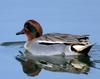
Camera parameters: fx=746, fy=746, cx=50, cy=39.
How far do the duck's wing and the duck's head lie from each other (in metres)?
0.79

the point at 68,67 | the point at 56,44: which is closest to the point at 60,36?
the point at 56,44

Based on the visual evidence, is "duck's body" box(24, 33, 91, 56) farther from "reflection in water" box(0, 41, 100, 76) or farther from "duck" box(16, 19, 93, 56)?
"reflection in water" box(0, 41, 100, 76)

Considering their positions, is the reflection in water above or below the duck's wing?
below

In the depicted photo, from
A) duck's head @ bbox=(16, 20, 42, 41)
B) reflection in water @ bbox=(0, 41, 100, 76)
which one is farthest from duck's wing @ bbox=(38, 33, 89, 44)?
duck's head @ bbox=(16, 20, 42, 41)

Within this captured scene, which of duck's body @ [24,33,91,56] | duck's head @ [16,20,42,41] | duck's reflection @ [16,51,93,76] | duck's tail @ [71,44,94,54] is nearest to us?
duck's reflection @ [16,51,93,76]

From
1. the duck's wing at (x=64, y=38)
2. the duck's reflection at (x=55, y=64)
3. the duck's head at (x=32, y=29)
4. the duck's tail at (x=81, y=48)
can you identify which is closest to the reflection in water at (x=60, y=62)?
the duck's reflection at (x=55, y=64)

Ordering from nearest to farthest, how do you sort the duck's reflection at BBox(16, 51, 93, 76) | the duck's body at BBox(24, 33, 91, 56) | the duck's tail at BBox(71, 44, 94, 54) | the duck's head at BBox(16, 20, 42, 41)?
the duck's reflection at BBox(16, 51, 93, 76), the duck's tail at BBox(71, 44, 94, 54), the duck's body at BBox(24, 33, 91, 56), the duck's head at BBox(16, 20, 42, 41)

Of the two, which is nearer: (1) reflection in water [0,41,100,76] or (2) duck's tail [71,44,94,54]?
(1) reflection in water [0,41,100,76]

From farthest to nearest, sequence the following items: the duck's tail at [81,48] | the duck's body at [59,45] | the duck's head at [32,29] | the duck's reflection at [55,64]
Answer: the duck's head at [32,29], the duck's body at [59,45], the duck's tail at [81,48], the duck's reflection at [55,64]

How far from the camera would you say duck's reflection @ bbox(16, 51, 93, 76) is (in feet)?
59.8

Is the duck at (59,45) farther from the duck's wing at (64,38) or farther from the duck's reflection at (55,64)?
the duck's reflection at (55,64)

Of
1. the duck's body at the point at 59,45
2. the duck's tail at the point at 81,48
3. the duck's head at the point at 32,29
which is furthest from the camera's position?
the duck's head at the point at 32,29

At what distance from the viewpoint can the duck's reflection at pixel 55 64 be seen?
18.2m

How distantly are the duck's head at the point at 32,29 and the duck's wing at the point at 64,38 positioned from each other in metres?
0.79
